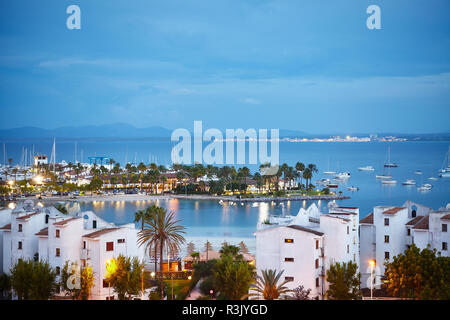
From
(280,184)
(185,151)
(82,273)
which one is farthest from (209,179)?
(185,151)

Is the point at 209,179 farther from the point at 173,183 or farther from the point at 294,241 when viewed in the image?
the point at 294,241

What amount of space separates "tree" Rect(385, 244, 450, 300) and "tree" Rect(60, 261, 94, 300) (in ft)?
19.4

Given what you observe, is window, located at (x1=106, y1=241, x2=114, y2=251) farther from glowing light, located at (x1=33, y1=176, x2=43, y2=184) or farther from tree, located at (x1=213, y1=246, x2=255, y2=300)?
glowing light, located at (x1=33, y1=176, x2=43, y2=184)

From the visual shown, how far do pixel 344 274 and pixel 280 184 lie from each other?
35434 millimetres

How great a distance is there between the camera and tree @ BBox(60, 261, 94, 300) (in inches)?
421

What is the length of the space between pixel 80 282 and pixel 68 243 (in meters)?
1.03

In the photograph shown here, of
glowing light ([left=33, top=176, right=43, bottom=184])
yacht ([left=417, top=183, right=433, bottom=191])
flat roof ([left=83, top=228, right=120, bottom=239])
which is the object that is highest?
glowing light ([left=33, top=176, right=43, bottom=184])

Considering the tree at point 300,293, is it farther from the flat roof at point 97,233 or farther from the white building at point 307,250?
the flat roof at point 97,233

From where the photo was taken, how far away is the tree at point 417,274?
31.6 feet

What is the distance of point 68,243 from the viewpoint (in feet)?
37.6

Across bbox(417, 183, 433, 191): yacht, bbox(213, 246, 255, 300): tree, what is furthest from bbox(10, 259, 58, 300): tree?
bbox(417, 183, 433, 191): yacht

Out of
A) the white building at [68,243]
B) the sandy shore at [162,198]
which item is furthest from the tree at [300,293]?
the sandy shore at [162,198]
